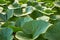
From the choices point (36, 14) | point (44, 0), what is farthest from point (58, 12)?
point (44, 0)

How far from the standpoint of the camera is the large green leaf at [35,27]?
483 millimetres

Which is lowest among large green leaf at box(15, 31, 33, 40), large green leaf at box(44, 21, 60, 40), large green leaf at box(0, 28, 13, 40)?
large green leaf at box(15, 31, 33, 40)

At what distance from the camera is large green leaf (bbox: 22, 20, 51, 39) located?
48cm

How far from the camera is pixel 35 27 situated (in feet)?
1.63

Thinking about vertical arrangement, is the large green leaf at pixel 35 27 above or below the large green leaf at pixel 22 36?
above

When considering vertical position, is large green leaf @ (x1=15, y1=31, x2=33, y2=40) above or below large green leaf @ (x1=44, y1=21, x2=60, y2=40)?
below

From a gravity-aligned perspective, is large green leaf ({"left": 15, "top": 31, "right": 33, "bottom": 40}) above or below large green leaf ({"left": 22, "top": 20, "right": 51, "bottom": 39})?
below

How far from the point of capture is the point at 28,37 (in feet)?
1.62

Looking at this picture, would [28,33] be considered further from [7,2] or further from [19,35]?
[7,2]

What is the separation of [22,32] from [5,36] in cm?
5

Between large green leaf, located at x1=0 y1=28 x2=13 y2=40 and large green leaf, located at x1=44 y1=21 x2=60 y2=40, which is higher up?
large green leaf, located at x1=44 y1=21 x2=60 y2=40

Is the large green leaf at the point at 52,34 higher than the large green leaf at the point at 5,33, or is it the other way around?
the large green leaf at the point at 52,34

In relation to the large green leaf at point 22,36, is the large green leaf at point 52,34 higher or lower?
higher

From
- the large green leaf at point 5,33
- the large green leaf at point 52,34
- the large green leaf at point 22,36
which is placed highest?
the large green leaf at point 52,34
